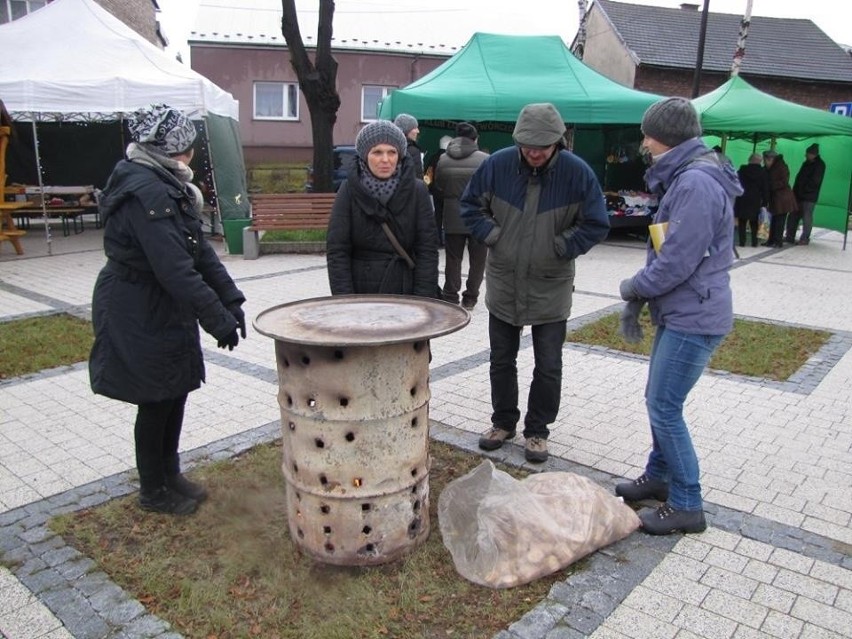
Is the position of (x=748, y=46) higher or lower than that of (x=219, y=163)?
higher

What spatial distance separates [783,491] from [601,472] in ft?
2.93

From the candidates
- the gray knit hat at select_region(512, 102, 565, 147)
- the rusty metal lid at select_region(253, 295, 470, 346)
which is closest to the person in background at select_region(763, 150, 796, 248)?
the gray knit hat at select_region(512, 102, 565, 147)

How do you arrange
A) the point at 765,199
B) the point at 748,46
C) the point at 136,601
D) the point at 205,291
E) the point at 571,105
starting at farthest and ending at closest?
the point at 748,46
the point at 765,199
the point at 571,105
the point at 205,291
the point at 136,601

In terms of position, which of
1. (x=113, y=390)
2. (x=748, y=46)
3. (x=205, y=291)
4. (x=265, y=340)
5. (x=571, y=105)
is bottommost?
(x=265, y=340)

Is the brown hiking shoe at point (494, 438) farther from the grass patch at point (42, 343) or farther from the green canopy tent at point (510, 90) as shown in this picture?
the green canopy tent at point (510, 90)

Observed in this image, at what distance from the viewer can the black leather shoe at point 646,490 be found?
3436 mm

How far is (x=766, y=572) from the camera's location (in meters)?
2.89

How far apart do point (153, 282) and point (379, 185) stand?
1.13 meters

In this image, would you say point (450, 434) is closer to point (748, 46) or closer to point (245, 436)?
point (245, 436)

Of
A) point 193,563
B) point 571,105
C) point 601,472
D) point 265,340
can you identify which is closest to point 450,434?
point 601,472

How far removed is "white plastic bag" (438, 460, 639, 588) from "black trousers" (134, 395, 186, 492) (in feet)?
4.15

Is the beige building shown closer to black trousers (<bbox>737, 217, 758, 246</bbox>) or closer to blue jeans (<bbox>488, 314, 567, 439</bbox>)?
black trousers (<bbox>737, 217, 758, 246</bbox>)

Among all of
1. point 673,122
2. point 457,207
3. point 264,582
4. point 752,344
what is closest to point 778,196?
point 752,344

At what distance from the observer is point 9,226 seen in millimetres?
10883
